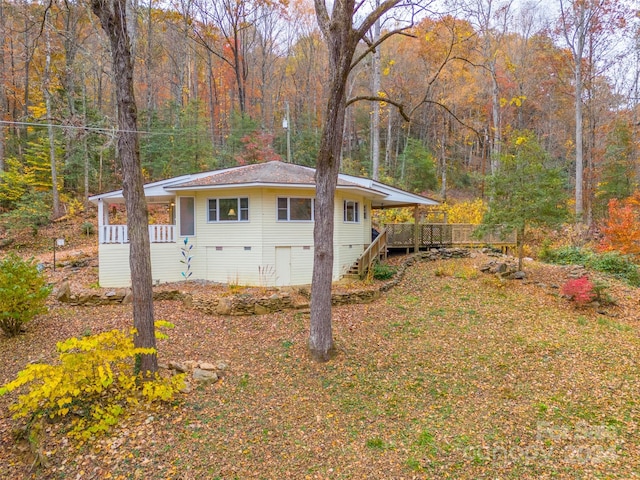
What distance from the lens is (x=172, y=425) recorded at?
4246mm

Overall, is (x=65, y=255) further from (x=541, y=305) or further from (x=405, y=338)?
(x=541, y=305)

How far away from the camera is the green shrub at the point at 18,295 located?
6.48 metres

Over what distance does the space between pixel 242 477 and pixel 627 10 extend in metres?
23.2

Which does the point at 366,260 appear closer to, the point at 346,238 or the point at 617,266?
the point at 346,238

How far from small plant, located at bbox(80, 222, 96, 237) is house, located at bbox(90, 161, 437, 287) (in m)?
8.26

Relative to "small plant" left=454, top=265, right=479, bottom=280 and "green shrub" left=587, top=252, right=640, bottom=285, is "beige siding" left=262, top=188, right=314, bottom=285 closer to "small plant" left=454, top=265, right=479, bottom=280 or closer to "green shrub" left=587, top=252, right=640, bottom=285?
"small plant" left=454, top=265, right=479, bottom=280

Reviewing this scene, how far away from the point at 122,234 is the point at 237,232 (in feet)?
Answer: 11.8

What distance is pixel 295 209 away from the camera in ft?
37.7

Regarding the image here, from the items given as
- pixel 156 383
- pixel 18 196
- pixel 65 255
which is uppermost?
pixel 18 196

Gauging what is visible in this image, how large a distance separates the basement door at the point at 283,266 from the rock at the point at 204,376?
19.2ft

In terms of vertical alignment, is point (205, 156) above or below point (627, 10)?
below

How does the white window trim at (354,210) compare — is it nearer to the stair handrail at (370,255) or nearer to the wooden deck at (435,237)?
the stair handrail at (370,255)

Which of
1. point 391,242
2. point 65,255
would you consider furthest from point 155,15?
point 391,242

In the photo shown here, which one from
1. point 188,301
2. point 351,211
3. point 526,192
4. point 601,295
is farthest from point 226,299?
point 601,295
